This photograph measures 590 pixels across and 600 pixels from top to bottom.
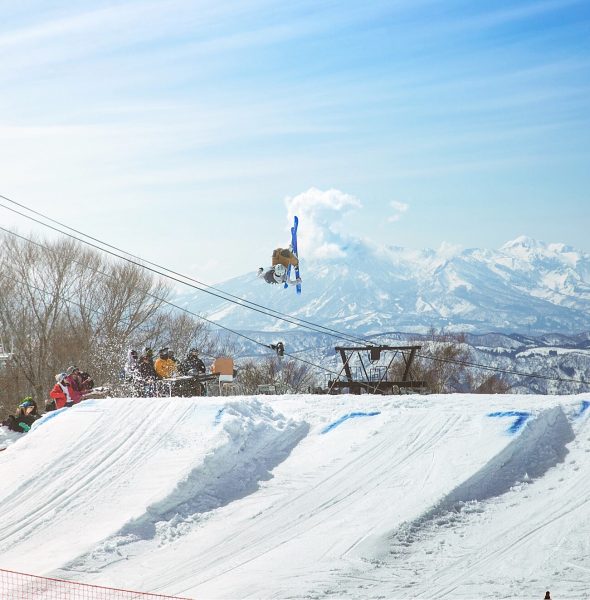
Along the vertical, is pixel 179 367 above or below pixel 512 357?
above

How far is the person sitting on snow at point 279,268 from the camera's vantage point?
22.8 m

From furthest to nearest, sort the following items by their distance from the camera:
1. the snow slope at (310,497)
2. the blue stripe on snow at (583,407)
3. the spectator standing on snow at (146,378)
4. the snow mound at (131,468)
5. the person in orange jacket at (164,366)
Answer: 1. the person in orange jacket at (164,366)
2. the spectator standing on snow at (146,378)
3. the blue stripe on snow at (583,407)
4. the snow mound at (131,468)
5. the snow slope at (310,497)

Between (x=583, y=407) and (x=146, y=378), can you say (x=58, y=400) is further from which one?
(x=583, y=407)

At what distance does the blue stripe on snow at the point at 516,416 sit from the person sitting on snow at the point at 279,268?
346 inches

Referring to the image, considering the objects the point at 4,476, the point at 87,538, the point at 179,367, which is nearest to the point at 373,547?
the point at 87,538

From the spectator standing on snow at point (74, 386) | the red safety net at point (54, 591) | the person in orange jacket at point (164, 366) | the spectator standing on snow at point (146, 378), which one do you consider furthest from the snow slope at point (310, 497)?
the person in orange jacket at point (164, 366)

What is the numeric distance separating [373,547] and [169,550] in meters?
3.00

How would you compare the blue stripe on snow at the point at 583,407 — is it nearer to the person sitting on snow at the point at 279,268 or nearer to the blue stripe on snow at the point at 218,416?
A: the blue stripe on snow at the point at 218,416

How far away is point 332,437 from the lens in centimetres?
1606

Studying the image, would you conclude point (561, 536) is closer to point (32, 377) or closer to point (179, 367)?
point (179, 367)

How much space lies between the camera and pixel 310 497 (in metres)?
13.8

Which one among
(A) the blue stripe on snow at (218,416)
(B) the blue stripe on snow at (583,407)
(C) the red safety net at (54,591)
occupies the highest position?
(B) the blue stripe on snow at (583,407)

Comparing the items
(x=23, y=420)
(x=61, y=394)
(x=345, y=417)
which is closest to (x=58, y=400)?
(x=61, y=394)

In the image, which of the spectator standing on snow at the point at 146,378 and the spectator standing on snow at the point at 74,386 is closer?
the spectator standing on snow at the point at 74,386
